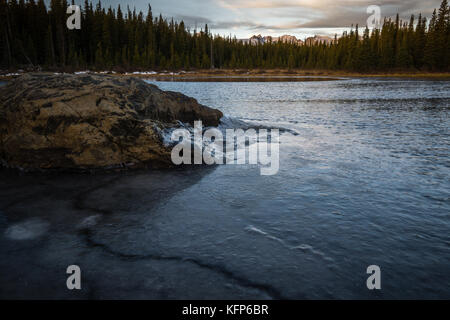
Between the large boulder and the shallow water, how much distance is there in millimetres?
429

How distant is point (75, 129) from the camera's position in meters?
5.60

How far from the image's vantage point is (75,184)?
4801 millimetres

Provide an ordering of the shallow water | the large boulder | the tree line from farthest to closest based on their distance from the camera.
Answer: the tree line
the large boulder
the shallow water

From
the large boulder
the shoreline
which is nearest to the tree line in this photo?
the shoreline

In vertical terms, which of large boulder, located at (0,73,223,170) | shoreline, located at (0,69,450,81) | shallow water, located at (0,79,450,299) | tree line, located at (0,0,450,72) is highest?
tree line, located at (0,0,450,72)

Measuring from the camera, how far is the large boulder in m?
5.55

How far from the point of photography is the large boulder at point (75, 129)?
219 inches

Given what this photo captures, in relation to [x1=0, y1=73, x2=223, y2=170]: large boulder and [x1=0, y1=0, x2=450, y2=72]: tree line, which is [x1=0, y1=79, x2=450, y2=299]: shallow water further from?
[x1=0, y1=0, x2=450, y2=72]: tree line

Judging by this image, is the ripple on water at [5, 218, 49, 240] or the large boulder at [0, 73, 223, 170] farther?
the large boulder at [0, 73, 223, 170]

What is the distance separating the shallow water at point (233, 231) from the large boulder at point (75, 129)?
0.43 m

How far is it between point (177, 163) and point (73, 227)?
264 centimetres

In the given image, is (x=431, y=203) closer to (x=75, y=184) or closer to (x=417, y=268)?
(x=417, y=268)

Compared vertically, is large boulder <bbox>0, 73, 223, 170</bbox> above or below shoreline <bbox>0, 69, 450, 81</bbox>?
below

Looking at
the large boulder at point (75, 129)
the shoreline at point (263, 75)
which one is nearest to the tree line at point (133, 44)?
the shoreline at point (263, 75)
